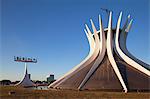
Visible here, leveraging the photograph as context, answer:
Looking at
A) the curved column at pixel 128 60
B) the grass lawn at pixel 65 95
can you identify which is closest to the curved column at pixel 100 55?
the curved column at pixel 128 60

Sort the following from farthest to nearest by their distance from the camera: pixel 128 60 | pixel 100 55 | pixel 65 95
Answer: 1. pixel 100 55
2. pixel 128 60
3. pixel 65 95

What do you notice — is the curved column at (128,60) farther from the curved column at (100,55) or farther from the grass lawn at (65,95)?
the grass lawn at (65,95)

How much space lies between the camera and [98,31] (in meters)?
41.0

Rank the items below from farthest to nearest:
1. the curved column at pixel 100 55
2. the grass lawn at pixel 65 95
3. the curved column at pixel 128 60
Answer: the curved column at pixel 128 60, the curved column at pixel 100 55, the grass lawn at pixel 65 95

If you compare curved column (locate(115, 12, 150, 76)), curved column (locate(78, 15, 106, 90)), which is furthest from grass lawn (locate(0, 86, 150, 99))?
curved column (locate(115, 12, 150, 76))

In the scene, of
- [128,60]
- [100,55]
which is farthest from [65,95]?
[100,55]

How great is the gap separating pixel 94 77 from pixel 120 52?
741cm

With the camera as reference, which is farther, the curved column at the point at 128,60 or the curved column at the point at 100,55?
the curved column at the point at 128,60

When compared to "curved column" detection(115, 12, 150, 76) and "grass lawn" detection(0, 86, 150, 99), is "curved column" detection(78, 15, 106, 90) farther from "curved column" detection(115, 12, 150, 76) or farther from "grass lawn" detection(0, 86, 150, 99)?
"grass lawn" detection(0, 86, 150, 99)

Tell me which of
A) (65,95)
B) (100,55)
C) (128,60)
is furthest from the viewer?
(100,55)

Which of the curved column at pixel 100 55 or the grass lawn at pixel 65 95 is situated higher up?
the curved column at pixel 100 55

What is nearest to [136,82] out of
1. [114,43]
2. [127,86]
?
[127,86]

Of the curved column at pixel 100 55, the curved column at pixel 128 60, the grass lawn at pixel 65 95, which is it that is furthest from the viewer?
the curved column at pixel 128 60

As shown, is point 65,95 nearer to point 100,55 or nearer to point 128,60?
point 128,60
